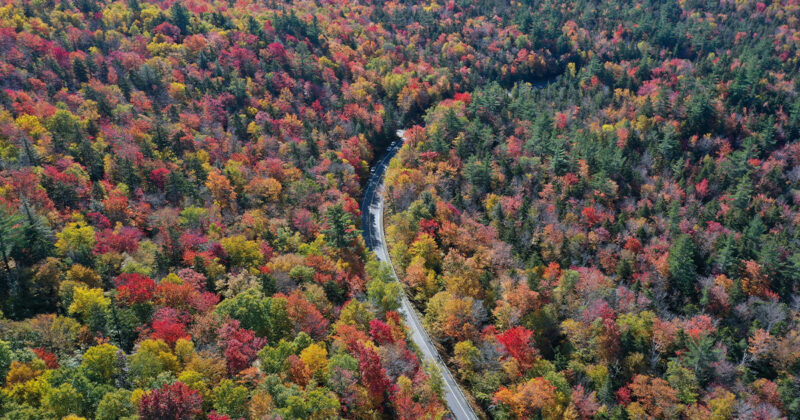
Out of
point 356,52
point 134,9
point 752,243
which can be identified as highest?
point 134,9

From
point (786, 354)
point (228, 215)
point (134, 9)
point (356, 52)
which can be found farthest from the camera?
point (356, 52)

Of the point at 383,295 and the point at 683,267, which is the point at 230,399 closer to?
the point at 383,295

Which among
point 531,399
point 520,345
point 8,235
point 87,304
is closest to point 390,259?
point 520,345

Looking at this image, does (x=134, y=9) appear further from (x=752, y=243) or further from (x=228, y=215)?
(x=752, y=243)

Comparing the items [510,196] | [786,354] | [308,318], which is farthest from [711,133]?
[308,318]

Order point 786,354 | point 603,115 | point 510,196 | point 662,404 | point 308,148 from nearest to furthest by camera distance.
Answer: point 662,404 → point 786,354 → point 510,196 → point 308,148 → point 603,115

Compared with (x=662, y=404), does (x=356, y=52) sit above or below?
above

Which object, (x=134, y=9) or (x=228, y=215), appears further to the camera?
(x=134, y=9)
